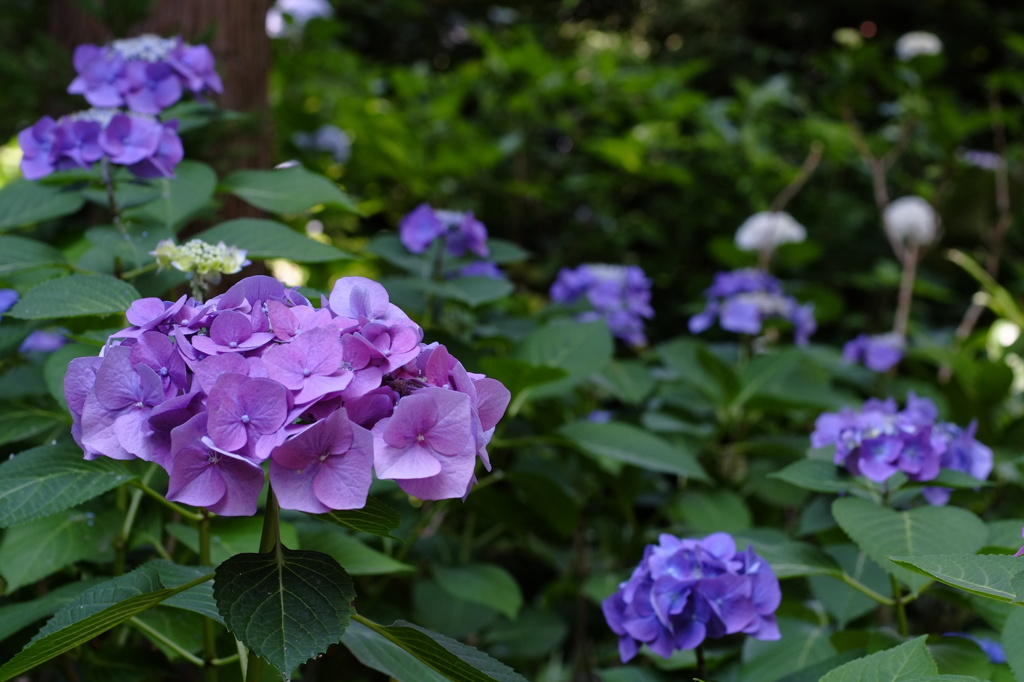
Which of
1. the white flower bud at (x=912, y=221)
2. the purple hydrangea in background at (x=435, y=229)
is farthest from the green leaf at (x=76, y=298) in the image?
the white flower bud at (x=912, y=221)

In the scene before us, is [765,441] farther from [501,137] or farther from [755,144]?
[501,137]

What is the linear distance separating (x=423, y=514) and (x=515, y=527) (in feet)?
0.55

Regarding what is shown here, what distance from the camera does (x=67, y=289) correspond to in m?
0.96

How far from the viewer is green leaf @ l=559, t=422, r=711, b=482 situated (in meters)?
1.34

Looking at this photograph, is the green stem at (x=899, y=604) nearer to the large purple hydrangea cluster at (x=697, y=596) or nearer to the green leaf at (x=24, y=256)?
the large purple hydrangea cluster at (x=697, y=596)

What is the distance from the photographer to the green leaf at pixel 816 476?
1.07 m

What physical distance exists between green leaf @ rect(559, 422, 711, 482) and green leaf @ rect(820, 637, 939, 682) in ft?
1.79

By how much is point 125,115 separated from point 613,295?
4.02 feet

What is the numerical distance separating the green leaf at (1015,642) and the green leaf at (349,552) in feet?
2.22

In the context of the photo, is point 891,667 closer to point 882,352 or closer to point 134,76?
point 134,76

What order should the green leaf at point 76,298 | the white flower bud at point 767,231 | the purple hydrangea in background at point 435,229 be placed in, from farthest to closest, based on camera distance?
the white flower bud at point 767,231 < the purple hydrangea in background at point 435,229 < the green leaf at point 76,298

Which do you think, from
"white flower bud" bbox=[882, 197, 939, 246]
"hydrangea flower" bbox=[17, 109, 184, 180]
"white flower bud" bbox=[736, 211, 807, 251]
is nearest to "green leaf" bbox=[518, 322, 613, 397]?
"hydrangea flower" bbox=[17, 109, 184, 180]

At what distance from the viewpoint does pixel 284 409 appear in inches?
24.6

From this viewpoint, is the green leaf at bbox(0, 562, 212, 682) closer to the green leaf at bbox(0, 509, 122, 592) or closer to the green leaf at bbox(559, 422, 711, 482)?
the green leaf at bbox(0, 509, 122, 592)
